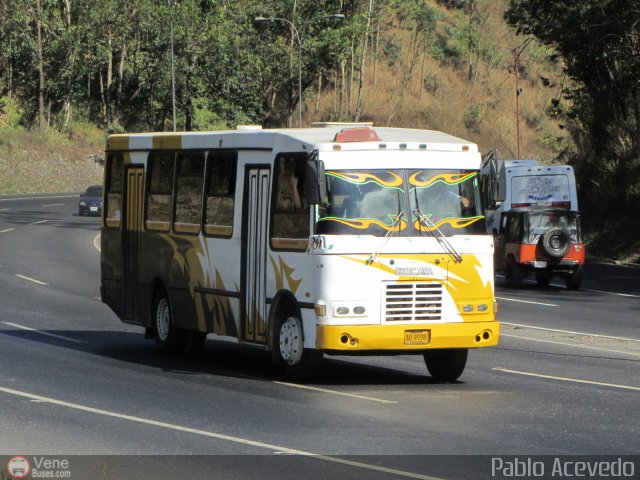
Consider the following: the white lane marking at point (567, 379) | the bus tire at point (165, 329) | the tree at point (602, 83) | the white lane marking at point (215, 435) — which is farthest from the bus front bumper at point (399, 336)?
the tree at point (602, 83)

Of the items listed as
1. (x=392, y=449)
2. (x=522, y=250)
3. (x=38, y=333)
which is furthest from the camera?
(x=522, y=250)

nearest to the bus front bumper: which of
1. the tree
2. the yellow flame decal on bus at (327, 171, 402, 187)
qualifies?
the yellow flame decal on bus at (327, 171, 402, 187)

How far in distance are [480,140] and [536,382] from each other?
280 ft

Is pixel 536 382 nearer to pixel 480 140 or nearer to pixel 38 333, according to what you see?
pixel 38 333

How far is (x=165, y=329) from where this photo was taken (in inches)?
722

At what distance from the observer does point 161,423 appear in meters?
12.0

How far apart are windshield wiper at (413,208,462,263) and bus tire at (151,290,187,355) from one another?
173 inches

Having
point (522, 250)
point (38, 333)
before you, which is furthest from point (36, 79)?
point (38, 333)

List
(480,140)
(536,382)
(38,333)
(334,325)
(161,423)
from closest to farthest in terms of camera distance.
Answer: (161,423)
(334,325)
(536,382)
(38,333)
(480,140)

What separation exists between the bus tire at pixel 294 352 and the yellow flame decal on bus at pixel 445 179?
199 cm

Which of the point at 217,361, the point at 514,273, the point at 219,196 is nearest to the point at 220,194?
the point at 219,196

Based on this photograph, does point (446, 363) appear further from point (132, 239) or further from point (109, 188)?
point (109, 188)

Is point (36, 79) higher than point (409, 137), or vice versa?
point (36, 79)

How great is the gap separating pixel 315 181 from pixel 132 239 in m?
5.33
